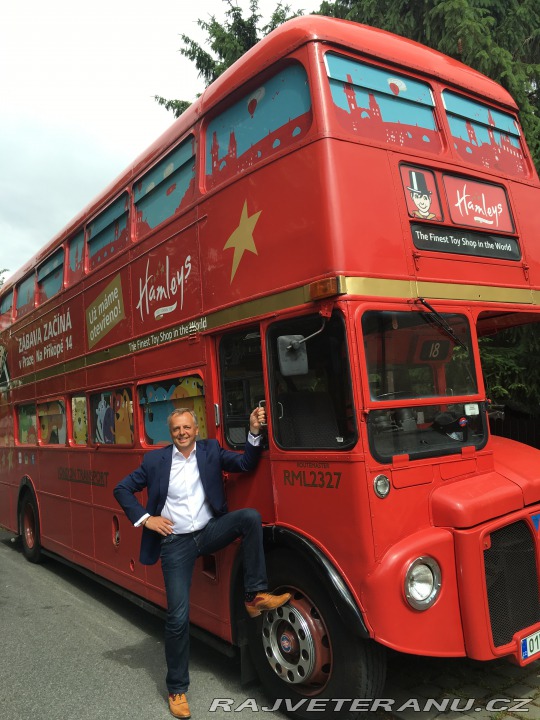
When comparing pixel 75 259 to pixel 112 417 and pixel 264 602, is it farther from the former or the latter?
pixel 264 602

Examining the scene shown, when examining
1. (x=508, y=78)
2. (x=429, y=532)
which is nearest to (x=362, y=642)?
(x=429, y=532)

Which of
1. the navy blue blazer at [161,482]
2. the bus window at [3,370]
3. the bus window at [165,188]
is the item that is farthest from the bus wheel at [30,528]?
the navy blue blazer at [161,482]

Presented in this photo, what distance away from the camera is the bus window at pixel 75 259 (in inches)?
277

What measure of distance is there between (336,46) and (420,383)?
80.1 inches

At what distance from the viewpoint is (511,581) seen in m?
3.45

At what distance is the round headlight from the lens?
326cm

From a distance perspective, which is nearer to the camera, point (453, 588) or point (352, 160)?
point (453, 588)

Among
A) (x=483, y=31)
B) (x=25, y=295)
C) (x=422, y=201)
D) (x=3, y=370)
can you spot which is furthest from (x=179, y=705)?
(x=483, y=31)

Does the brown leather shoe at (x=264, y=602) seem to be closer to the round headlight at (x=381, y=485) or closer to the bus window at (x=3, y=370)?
the round headlight at (x=381, y=485)

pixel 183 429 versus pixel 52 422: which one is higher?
pixel 52 422

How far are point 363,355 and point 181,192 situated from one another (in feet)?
7.70

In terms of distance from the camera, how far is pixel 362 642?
10.9 feet

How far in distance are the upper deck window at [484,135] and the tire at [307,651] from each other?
2919mm

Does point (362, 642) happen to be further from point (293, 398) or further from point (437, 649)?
point (293, 398)
